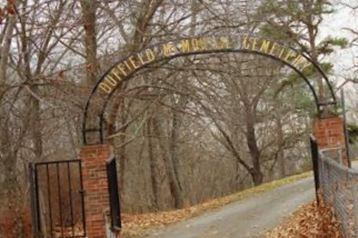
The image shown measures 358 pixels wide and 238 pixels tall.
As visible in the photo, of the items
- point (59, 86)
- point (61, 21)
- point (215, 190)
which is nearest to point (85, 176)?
point (59, 86)

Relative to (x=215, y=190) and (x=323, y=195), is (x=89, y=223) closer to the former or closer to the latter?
(x=323, y=195)

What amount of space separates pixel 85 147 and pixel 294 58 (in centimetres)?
426

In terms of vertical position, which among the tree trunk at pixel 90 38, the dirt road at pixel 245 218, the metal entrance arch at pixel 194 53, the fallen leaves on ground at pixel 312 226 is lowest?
the dirt road at pixel 245 218

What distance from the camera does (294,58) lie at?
12789 millimetres

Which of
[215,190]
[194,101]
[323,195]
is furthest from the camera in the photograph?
[215,190]

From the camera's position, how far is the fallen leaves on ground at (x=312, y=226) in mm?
9289

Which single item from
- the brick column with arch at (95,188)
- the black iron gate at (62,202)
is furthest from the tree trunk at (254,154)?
the brick column with arch at (95,188)

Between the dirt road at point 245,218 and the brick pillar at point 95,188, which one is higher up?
the brick pillar at point 95,188

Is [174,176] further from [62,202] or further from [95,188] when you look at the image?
[95,188]

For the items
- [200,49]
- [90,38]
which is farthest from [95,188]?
[90,38]

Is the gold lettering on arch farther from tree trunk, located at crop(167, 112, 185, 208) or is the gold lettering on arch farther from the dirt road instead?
tree trunk, located at crop(167, 112, 185, 208)

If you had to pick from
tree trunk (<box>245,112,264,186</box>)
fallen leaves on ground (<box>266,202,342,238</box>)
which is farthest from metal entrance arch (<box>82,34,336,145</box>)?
tree trunk (<box>245,112,264,186</box>)

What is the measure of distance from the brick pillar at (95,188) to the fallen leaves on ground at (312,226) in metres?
3.25

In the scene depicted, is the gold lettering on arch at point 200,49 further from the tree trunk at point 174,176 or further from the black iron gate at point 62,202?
the tree trunk at point 174,176
